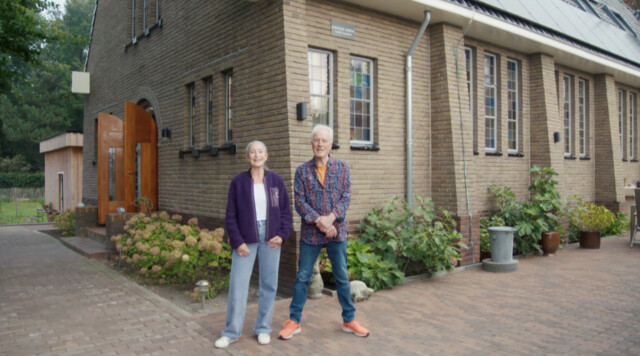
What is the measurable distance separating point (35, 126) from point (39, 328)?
4028cm

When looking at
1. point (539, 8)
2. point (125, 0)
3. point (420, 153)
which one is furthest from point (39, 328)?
point (539, 8)

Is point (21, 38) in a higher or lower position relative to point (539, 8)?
lower

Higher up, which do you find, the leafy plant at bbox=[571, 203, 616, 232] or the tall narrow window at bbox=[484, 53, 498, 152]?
the tall narrow window at bbox=[484, 53, 498, 152]

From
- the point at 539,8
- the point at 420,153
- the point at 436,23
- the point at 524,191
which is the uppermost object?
the point at 539,8

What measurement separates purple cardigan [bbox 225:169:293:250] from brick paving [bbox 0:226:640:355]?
3.46 ft

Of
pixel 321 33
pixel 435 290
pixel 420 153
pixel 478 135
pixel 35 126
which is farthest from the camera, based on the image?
pixel 35 126

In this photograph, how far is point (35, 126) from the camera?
40156 millimetres

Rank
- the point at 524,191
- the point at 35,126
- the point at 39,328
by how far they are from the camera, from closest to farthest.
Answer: the point at 39,328 → the point at 524,191 → the point at 35,126

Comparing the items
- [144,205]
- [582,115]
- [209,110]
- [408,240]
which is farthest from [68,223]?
[582,115]

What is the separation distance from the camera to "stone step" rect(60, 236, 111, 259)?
10.0 metres

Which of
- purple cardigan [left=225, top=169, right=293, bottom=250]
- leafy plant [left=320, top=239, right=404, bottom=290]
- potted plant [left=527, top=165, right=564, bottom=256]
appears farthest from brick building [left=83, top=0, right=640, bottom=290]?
purple cardigan [left=225, top=169, right=293, bottom=250]

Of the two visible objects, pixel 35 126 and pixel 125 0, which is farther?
pixel 35 126

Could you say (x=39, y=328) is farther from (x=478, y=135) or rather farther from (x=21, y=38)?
(x=478, y=135)

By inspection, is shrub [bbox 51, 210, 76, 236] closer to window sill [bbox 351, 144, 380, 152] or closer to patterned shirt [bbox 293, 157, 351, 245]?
window sill [bbox 351, 144, 380, 152]
